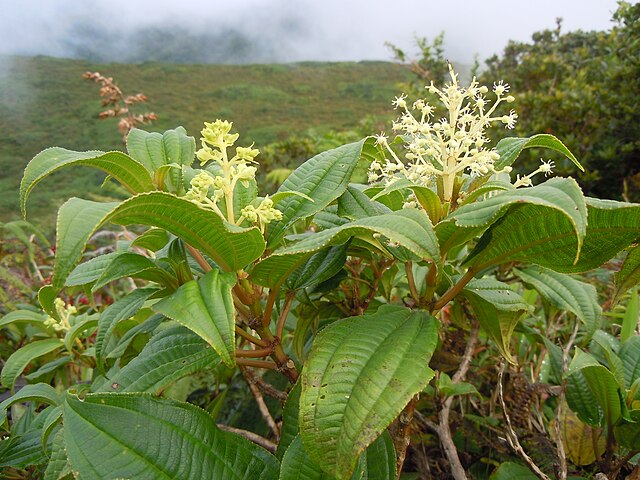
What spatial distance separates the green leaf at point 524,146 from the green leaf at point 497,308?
281mm

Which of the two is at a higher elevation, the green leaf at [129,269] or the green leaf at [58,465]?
the green leaf at [129,269]

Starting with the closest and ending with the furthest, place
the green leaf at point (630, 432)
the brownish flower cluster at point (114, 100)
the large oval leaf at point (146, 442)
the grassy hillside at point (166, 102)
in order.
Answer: the large oval leaf at point (146, 442) < the green leaf at point (630, 432) < the brownish flower cluster at point (114, 100) < the grassy hillside at point (166, 102)

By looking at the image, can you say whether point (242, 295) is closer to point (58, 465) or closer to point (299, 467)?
point (299, 467)

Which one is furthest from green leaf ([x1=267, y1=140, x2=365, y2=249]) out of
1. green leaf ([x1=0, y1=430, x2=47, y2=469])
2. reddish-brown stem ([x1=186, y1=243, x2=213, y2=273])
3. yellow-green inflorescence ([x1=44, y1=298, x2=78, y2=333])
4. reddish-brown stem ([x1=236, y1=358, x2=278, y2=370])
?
yellow-green inflorescence ([x1=44, y1=298, x2=78, y2=333])

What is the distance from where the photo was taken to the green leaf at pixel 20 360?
1483 millimetres

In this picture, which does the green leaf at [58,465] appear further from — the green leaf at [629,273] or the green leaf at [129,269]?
the green leaf at [629,273]

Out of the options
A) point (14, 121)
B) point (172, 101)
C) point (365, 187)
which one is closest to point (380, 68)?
point (172, 101)

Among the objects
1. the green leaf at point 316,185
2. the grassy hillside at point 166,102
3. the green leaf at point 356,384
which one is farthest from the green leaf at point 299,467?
the grassy hillside at point 166,102

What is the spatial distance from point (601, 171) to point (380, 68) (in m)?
15.9

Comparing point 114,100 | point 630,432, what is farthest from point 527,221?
point 114,100

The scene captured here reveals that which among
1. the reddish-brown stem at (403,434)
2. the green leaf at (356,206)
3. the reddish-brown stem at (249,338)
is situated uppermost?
the green leaf at (356,206)

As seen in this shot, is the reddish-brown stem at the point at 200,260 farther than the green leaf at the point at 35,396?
No

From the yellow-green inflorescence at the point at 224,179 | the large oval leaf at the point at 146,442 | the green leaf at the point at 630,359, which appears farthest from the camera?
the green leaf at the point at 630,359

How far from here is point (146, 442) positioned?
78cm
